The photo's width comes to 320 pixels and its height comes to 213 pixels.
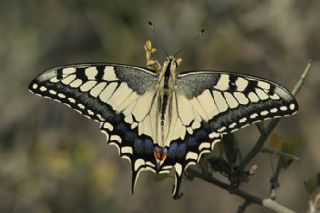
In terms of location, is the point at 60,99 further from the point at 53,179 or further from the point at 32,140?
the point at 32,140

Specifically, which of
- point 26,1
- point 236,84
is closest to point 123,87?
point 236,84

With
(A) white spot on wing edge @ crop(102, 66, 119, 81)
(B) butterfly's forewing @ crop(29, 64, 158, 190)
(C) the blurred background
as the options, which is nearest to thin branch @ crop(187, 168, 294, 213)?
(B) butterfly's forewing @ crop(29, 64, 158, 190)

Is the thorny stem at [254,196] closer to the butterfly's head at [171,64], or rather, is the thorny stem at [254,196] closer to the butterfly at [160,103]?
the butterfly at [160,103]

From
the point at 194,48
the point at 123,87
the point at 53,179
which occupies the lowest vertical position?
the point at 53,179

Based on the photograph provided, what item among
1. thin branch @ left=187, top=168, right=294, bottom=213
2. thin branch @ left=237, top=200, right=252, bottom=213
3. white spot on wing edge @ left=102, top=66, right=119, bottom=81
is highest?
white spot on wing edge @ left=102, top=66, right=119, bottom=81

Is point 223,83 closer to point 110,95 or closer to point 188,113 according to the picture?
point 188,113

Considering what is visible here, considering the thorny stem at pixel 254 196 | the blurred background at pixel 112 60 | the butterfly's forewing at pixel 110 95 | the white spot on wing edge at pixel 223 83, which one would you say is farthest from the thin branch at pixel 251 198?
the blurred background at pixel 112 60

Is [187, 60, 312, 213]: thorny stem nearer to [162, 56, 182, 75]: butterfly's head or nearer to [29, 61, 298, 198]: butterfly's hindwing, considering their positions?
[29, 61, 298, 198]: butterfly's hindwing
